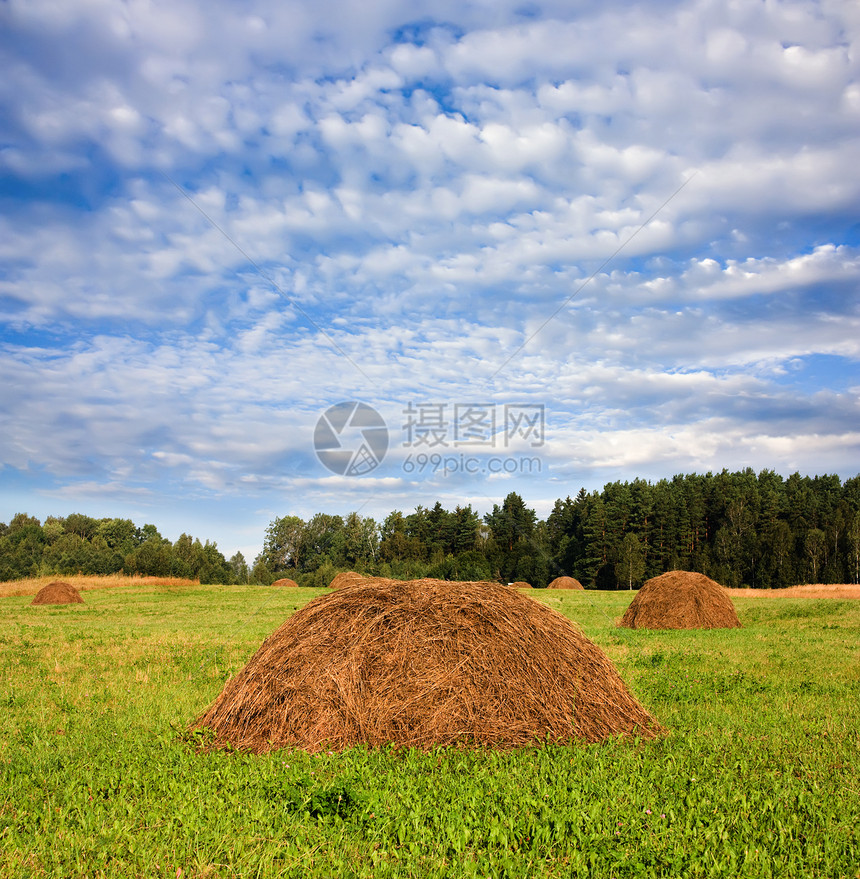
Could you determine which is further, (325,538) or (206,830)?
(325,538)

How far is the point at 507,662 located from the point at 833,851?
3.27 m

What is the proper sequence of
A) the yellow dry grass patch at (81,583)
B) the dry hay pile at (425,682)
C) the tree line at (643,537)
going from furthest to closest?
the tree line at (643,537), the yellow dry grass patch at (81,583), the dry hay pile at (425,682)

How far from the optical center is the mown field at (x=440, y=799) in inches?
166

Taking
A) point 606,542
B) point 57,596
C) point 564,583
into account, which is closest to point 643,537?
point 606,542

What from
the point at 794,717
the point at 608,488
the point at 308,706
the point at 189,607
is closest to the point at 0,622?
the point at 189,607

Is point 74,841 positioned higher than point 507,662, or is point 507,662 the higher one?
point 507,662

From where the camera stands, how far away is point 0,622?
2277 cm

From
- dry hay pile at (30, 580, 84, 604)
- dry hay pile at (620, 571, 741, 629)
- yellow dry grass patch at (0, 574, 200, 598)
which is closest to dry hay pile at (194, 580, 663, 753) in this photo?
dry hay pile at (620, 571, 741, 629)

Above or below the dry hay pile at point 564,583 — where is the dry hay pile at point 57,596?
above

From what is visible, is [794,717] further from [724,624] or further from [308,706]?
[724,624]

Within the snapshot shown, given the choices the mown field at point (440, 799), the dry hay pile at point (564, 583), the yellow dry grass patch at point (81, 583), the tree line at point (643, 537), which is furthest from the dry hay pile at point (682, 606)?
the tree line at point (643, 537)

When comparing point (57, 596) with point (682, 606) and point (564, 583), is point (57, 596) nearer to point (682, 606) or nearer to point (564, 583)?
point (682, 606)

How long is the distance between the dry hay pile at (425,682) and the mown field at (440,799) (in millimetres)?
327

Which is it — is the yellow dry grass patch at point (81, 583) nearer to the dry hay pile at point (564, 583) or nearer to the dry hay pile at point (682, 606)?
the dry hay pile at point (564, 583)
